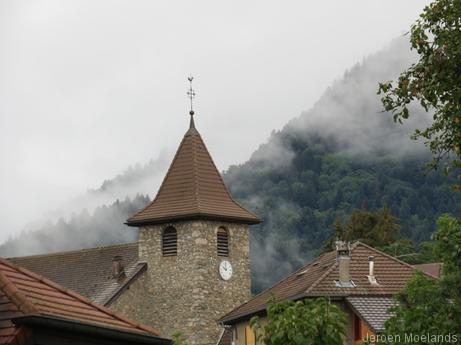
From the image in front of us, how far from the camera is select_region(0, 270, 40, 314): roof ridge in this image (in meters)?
12.4

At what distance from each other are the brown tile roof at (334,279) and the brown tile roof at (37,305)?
21184 millimetres

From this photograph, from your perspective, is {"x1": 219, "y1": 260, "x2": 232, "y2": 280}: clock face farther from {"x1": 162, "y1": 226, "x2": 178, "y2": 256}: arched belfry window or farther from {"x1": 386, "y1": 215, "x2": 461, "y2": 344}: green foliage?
{"x1": 386, "y1": 215, "x2": 461, "y2": 344}: green foliage

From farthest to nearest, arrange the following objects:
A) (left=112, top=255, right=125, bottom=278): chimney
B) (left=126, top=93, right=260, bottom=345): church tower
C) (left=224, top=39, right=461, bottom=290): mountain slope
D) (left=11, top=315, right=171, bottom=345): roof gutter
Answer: (left=224, top=39, right=461, bottom=290): mountain slope
(left=112, top=255, right=125, bottom=278): chimney
(left=126, top=93, right=260, bottom=345): church tower
(left=11, top=315, right=171, bottom=345): roof gutter

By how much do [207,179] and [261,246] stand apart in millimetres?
43847

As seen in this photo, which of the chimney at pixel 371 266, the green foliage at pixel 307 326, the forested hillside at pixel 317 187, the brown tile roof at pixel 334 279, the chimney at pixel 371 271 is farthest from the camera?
the forested hillside at pixel 317 187

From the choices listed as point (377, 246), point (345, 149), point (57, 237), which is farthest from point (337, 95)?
point (377, 246)

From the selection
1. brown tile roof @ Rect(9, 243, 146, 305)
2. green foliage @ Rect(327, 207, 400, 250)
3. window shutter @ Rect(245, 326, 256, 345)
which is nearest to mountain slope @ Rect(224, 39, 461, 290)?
green foliage @ Rect(327, 207, 400, 250)

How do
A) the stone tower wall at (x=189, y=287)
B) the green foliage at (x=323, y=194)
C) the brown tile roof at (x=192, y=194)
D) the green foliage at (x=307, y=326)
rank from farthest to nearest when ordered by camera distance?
the green foliage at (x=323, y=194) < the brown tile roof at (x=192, y=194) < the stone tower wall at (x=189, y=287) < the green foliage at (x=307, y=326)

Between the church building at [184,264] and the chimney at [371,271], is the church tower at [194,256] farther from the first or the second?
the chimney at [371,271]

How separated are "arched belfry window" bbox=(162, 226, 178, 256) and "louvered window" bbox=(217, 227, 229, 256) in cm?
159

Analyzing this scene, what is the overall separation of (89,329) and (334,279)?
2371 centimetres

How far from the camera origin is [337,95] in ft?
449

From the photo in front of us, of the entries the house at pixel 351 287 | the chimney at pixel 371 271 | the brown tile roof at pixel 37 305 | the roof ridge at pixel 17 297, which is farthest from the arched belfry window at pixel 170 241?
the roof ridge at pixel 17 297

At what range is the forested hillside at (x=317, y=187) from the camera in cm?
8488
